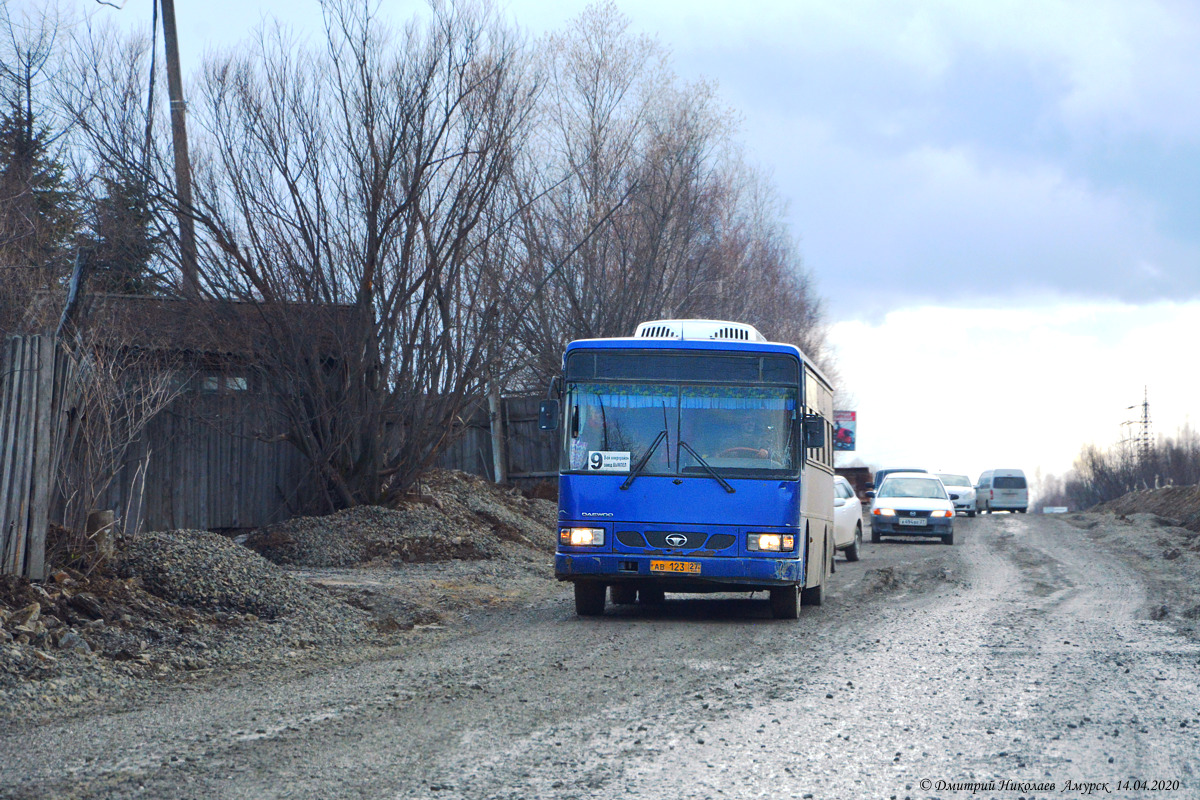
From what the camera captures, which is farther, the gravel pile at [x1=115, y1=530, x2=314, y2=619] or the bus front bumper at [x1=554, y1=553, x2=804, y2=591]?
the bus front bumper at [x1=554, y1=553, x2=804, y2=591]

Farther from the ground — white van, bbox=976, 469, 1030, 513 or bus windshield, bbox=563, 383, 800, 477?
bus windshield, bbox=563, 383, 800, 477

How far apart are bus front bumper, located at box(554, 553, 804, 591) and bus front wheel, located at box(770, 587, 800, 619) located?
410 mm

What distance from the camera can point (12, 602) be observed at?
877 cm

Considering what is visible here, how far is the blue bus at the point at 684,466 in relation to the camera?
11.6 meters

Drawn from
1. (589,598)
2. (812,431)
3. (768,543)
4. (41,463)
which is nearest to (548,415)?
(589,598)

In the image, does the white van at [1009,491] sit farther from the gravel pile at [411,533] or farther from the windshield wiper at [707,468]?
the windshield wiper at [707,468]

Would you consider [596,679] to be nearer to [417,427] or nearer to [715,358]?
[715,358]

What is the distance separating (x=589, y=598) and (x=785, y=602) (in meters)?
2.05

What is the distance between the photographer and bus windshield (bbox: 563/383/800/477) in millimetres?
11852

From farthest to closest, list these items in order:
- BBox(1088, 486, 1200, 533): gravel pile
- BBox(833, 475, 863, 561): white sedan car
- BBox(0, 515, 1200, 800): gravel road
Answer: BBox(1088, 486, 1200, 533): gravel pile → BBox(833, 475, 863, 561): white sedan car → BBox(0, 515, 1200, 800): gravel road

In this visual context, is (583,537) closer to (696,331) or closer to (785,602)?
(785,602)

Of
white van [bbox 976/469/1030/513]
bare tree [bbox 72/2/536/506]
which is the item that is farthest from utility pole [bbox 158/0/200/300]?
white van [bbox 976/469/1030/513]

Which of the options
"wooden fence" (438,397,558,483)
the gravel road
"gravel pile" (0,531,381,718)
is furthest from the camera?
"wooden fence" (438,397,558,483)

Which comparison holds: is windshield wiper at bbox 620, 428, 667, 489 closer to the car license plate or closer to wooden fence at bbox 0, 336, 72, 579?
the car license plate
